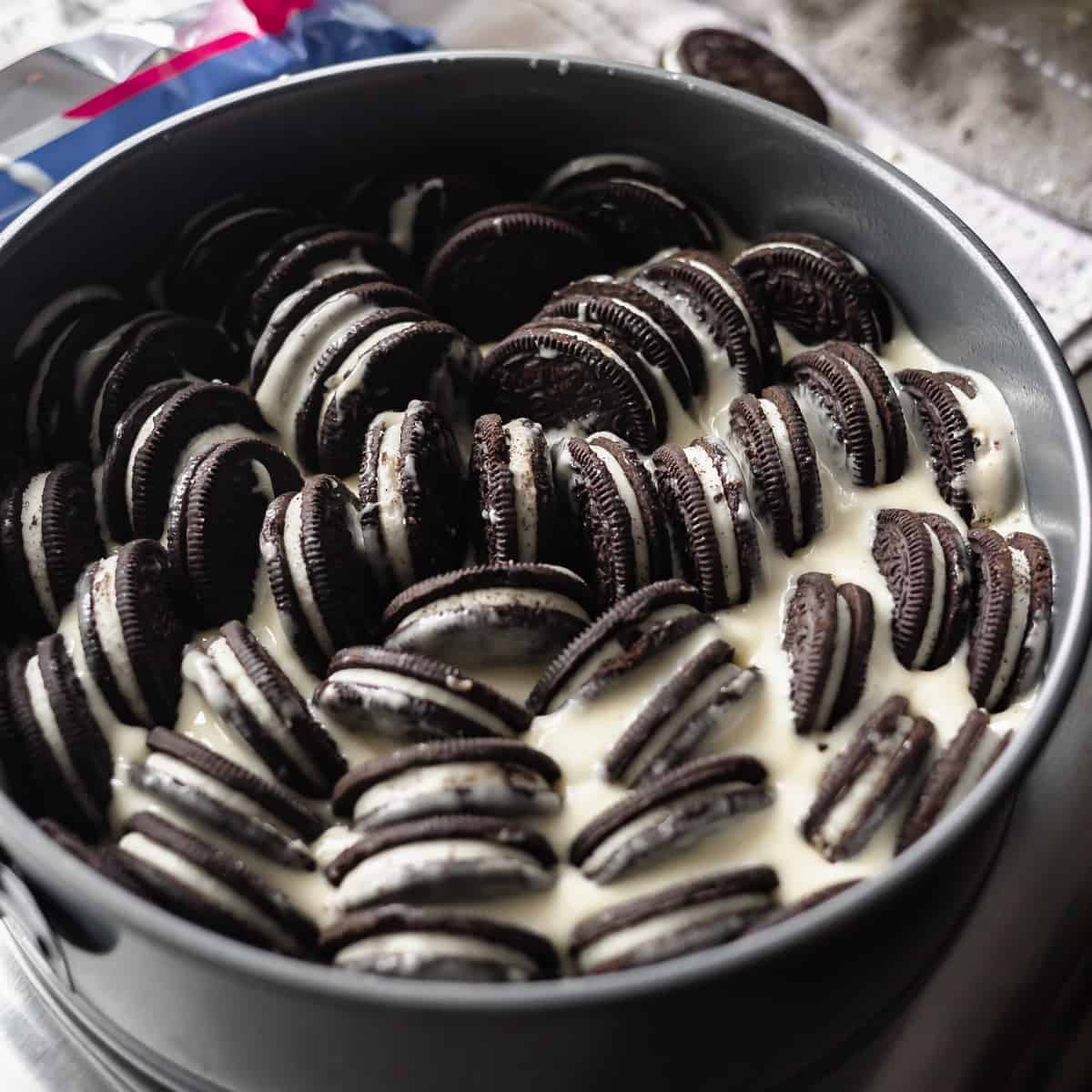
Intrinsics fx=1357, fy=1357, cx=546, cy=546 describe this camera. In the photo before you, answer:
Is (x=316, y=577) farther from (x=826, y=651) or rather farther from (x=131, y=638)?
(x=826, y=651)

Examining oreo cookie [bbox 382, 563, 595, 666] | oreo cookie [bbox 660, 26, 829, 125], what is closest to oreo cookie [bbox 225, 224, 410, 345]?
oreo cookie [bbox 382, 563, 595, 666]

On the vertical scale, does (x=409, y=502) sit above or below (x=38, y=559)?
above

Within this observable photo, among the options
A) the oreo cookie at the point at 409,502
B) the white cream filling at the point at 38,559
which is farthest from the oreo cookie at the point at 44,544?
the oreo cookie at the point at 409,502

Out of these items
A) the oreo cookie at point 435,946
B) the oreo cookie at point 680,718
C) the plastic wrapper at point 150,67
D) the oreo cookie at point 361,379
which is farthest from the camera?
the plastic wrapper at point 150,67

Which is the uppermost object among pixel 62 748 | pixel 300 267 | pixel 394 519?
pixel 300 267

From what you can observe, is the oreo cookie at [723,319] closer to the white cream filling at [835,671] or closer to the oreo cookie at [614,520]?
the oreo cookie at [614,520]

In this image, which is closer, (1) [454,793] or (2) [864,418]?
(1) [454,793]

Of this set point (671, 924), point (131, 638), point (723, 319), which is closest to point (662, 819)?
point (671, 924)

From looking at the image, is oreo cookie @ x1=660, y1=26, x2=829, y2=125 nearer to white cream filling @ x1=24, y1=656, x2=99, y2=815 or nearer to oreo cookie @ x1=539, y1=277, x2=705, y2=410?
oreo cookie @ x1=539, y1=277, x2=705, y2=410
